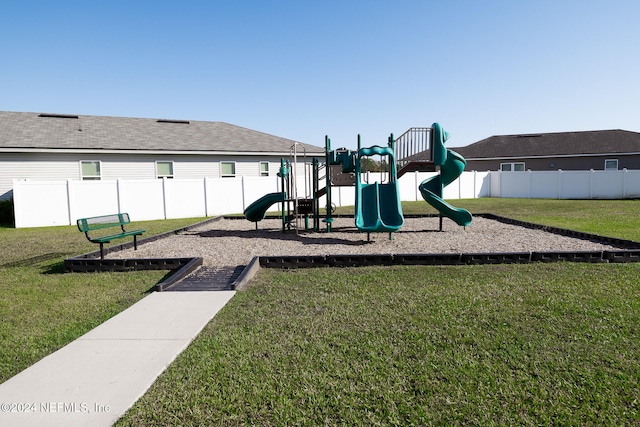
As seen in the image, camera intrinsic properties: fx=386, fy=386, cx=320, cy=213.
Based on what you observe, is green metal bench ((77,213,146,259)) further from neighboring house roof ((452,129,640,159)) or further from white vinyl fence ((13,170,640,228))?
neighboring house roof ((452,129,640,159))

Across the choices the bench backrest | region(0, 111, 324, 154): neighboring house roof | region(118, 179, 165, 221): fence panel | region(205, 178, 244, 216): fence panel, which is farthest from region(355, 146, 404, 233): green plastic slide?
region(118, 179, 165, 221): fence panel

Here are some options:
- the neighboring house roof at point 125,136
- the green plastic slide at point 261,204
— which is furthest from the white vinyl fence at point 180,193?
the neighboring house roof at point 125,136

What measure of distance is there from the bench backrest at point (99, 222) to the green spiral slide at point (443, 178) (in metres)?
8.19

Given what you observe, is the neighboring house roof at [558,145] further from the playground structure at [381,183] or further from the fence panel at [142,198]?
the fence panel at [142,198]

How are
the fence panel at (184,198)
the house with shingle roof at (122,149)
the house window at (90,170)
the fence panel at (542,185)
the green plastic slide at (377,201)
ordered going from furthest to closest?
the fence panel at (542,185) → the house window at (90,170) → the house with shingle roof at (122,149) → the fence panel at (184,198) → the green plastic slide at (377,201)

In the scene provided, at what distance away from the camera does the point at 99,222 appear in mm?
8445

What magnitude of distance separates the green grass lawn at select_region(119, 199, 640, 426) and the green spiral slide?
5.41 metres

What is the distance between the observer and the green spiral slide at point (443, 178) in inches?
443

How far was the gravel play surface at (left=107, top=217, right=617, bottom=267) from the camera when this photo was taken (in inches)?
341

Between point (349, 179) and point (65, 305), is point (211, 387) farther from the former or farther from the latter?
point (349, 179)

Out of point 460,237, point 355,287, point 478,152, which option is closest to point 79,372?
point 355,287

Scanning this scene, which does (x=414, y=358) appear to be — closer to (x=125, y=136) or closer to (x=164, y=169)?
(x=164, y=169)

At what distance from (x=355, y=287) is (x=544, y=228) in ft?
27.6

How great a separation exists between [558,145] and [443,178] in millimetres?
27616
